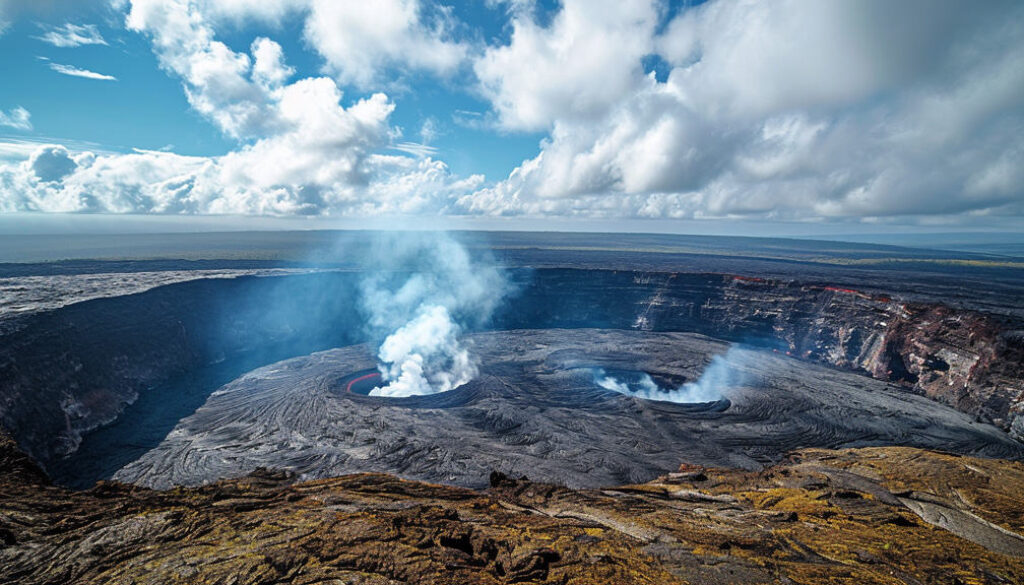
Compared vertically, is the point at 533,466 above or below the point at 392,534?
below

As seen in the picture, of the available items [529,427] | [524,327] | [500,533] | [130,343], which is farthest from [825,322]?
[130,343]

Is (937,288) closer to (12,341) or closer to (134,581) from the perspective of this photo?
(134,581)

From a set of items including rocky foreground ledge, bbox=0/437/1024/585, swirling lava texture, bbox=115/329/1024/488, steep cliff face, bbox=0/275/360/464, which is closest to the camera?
rocky foreground ledge, bbox=0/437/1024/585

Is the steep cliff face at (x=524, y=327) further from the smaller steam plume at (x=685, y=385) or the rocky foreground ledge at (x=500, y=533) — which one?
the smaller steam plume at (x=685, y=385)

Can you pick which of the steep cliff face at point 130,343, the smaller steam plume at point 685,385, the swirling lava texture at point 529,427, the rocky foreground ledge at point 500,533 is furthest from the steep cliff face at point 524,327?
the smaller steam plume at point 685,385

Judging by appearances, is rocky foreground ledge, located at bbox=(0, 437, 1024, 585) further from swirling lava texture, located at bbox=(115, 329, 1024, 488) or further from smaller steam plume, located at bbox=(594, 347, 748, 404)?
smaller steam plume, located at bbox=(594, 347, 748, 404)

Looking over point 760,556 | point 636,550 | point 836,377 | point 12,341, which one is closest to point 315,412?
point 12,341

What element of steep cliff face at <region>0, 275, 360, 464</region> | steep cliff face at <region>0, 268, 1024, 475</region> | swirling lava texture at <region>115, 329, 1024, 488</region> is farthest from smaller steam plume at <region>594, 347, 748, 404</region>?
steep cliff face at <region>0, 275, 360, 464</region>
